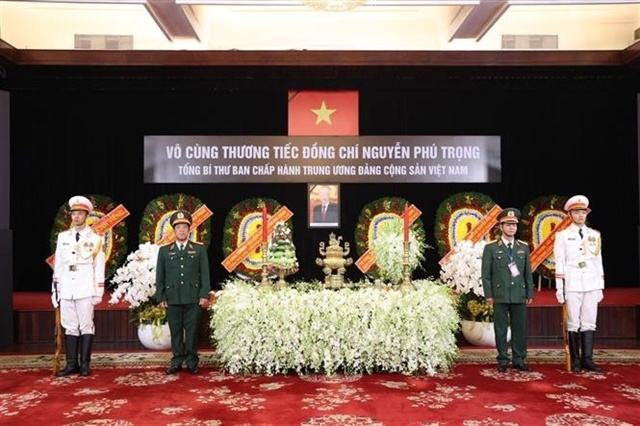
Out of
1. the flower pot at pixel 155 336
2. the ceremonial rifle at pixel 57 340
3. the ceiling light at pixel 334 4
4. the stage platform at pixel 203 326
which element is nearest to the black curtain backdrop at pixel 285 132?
the stage platform at pixel 203 326

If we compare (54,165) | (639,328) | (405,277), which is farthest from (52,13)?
(639,328)

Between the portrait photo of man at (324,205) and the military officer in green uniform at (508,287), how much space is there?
3.80 metres

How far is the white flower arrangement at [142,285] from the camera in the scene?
5.98 metres

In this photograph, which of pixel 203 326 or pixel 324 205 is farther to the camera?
pixel 324 205

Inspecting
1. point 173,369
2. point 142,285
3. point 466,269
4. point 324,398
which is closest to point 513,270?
point 466,269

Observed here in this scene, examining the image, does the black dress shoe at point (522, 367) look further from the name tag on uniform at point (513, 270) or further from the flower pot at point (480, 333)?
the flower pot at point (480, 333)

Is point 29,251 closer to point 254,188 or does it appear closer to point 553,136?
point 254,188

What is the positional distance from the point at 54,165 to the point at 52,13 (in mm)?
1979

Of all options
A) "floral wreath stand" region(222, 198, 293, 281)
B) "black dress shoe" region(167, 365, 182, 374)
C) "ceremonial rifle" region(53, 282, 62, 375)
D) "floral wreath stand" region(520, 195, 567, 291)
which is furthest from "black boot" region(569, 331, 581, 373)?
"floral wreath stand" region(222, 198, 293, 281)

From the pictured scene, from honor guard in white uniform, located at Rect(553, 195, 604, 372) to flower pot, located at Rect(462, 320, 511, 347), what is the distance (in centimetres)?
102

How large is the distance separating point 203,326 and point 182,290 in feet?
4.85

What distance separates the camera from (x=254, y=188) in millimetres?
8867

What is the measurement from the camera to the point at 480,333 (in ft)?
20.3

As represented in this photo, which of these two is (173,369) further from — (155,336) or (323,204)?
(323,204)
